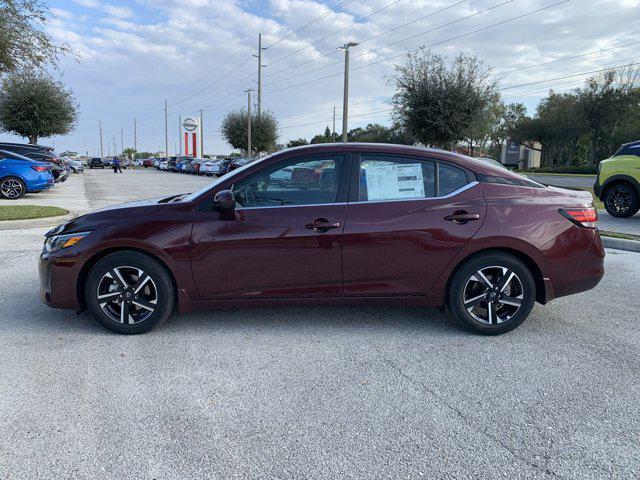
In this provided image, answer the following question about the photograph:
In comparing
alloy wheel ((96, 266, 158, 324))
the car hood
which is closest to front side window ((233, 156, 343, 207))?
the car hood

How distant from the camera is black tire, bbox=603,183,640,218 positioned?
11.5 m

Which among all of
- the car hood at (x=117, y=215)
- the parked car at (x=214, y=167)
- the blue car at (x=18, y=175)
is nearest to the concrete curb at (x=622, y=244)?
the car hood at (x=117, y=215)

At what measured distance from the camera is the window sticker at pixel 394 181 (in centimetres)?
427

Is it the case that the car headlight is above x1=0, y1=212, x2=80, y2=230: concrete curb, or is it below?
above

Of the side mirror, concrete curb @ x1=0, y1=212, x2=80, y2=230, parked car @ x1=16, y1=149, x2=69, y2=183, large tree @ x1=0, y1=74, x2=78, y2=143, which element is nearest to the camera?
the side mirror

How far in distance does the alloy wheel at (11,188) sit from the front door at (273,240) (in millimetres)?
13163

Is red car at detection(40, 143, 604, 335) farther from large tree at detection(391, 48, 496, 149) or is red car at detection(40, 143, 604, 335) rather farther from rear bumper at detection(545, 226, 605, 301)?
large tree at detection(391, 48, 496, 149)

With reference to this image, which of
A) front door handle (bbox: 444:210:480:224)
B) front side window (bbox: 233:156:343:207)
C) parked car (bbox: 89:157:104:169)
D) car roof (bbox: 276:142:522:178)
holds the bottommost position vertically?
front door handle (bbox: 444:210:480:224)

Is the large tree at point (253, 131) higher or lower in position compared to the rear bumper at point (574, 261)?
higher

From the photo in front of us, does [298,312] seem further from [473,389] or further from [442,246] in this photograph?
[473,389]

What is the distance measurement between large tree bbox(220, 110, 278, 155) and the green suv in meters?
47.1

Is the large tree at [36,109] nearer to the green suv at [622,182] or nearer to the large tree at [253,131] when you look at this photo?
the large tree at [253,131]

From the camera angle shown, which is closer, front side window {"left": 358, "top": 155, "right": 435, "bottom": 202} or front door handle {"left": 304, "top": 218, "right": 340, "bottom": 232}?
front door handle {"left": 304, "top": 218, "right": 340, "bottom": 232}

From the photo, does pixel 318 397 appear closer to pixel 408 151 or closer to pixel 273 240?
pixel 273 240
